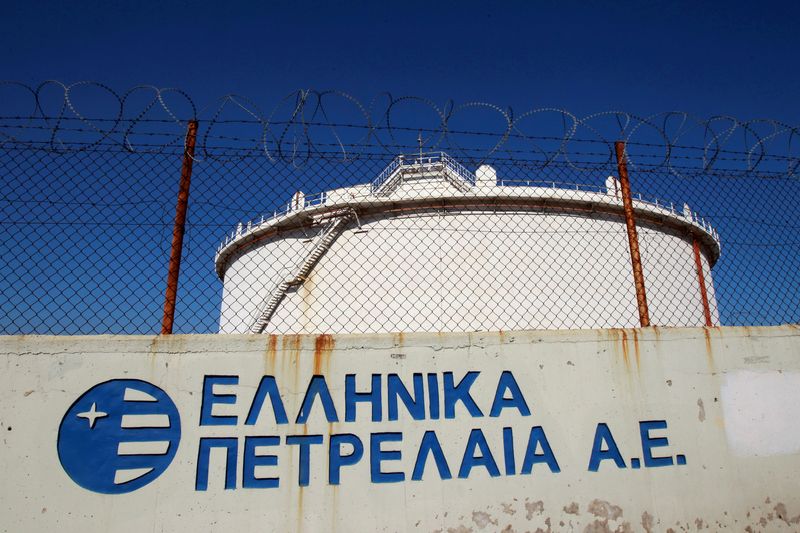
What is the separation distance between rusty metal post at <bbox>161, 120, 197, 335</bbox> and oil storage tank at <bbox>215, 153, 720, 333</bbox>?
626 cm

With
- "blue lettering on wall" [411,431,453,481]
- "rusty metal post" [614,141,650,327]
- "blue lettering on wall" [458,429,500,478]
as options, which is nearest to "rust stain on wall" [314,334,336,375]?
"blue lettering on wall" [411,431,453,481]

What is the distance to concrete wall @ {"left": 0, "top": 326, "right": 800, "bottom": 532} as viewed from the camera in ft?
8.33

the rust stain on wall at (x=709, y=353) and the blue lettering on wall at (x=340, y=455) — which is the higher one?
the rust stain on wall at (x=709, y=353)

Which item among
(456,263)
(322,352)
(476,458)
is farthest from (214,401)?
(456,263)

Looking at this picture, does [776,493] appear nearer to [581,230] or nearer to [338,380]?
[338,380]

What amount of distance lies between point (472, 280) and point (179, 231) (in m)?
7.78

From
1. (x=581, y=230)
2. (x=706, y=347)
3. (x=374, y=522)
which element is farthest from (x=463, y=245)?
(x=374, y=522)

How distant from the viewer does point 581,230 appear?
35.8 ft

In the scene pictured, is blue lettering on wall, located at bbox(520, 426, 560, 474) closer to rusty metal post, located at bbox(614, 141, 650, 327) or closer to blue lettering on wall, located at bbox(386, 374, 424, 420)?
blue lettering on wall, located at bbox(386, 374, 424, 420)

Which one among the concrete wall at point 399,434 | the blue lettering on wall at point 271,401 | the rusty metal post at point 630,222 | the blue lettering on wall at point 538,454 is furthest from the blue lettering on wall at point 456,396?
the rusty metal post at point 630,222

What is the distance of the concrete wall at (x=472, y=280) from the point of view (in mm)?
10016

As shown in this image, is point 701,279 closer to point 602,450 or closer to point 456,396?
point 602,450

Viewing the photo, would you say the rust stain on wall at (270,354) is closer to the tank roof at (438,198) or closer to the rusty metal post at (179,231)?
the rusty metal post at (179,231)

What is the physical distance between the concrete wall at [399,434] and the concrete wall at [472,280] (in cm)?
639
